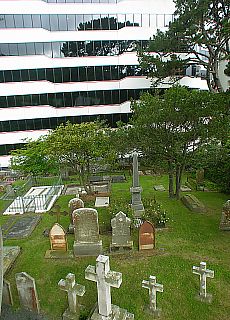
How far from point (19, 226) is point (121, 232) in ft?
16.4

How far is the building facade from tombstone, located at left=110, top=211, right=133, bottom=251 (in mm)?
17984

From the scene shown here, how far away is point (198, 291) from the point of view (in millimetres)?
7363

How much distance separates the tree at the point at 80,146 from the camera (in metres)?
13.5

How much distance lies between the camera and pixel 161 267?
8.43m

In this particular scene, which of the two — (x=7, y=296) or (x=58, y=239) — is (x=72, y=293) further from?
(x=58, y=239)

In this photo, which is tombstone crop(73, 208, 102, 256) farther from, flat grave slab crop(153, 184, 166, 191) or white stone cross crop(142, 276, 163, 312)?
flat grave slab crop(153, 184, 166, 191)

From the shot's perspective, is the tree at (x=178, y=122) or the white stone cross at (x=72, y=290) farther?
the tree at (x=178, y=122)

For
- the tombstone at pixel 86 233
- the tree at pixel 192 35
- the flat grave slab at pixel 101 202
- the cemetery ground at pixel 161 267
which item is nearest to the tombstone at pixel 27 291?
the cemetery ground at pixel 161 267

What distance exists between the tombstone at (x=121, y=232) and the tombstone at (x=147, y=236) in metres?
0.39

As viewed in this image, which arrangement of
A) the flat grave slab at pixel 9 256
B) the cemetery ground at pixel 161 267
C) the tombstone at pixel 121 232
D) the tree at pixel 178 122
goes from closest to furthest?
1. the cemetery ground at pixel 161 267
2. the flat grave slab at pixel 9 256
3. the tombstone at pixel 121 232
4. the tree at pixel 178 122

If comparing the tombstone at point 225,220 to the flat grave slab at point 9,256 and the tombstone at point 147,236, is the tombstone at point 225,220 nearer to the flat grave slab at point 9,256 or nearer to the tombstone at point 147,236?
the tombstone at point 147,236

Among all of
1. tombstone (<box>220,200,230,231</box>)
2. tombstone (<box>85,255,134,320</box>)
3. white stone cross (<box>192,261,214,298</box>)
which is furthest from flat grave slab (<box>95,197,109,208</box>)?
tombstone (<box>85,255,134,320</box>)

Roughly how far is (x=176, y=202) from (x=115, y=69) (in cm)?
1569

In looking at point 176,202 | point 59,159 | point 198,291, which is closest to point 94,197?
point 59,159
